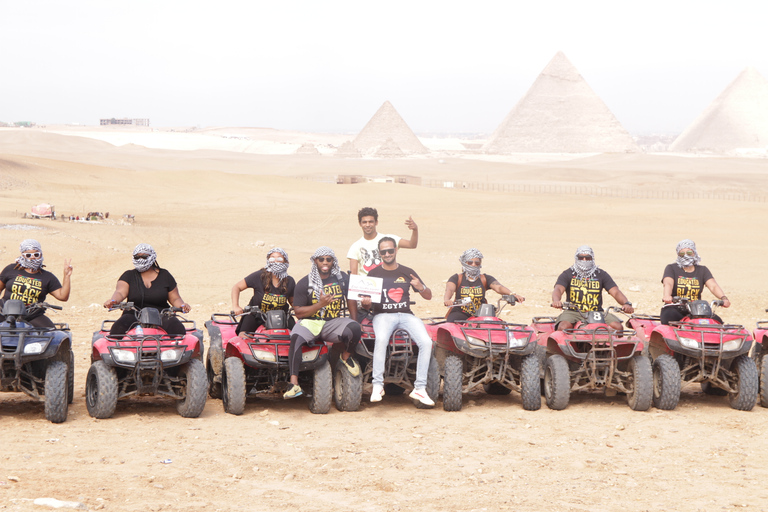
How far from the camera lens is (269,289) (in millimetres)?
8398

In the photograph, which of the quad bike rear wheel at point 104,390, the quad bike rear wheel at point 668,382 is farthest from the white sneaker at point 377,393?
the quad bike rear wheel at point 668,382

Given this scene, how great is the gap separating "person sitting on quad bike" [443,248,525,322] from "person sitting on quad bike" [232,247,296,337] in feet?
4.69

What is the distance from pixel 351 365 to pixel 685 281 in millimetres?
3177

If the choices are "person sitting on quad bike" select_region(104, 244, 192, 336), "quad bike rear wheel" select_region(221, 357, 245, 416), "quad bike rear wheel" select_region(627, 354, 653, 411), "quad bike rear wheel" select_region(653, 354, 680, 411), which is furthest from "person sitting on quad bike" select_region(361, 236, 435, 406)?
"quad bike rear wheel" select_region(653, 354, 680, 411)

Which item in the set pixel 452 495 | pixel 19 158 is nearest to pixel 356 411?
pixel 452 495

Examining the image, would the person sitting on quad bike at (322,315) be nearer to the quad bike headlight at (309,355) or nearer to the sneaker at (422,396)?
the quad bike headlight at (309,355)

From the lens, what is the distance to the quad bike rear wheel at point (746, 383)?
27.6 feet

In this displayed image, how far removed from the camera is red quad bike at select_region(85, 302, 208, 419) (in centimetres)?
770

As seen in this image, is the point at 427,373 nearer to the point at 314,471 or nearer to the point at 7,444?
the point at 314,471

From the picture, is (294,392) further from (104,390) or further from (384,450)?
(104,390)

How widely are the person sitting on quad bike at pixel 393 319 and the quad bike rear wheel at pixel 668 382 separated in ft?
6.61

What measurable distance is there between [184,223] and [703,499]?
2728 cm

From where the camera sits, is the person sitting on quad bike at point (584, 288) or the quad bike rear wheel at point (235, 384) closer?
the quad bike rear wheel at point (235, 384)

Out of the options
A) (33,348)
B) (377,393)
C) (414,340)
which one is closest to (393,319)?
(414,340)
